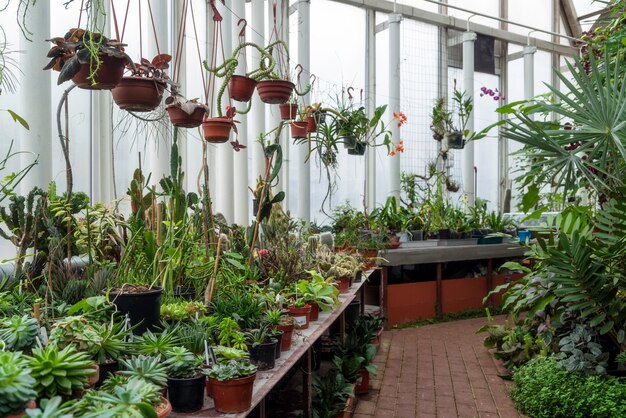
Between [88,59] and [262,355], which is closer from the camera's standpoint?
[88,59]

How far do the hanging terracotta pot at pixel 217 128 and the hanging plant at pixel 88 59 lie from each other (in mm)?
779

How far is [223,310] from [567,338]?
249 cm

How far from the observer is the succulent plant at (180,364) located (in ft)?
5.21

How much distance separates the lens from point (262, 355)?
6.48 feet

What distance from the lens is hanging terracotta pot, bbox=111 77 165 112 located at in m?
2.05

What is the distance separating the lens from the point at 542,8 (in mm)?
9930

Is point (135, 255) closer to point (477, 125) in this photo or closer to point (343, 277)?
point (343, 277)

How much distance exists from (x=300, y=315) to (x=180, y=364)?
1.11 metres

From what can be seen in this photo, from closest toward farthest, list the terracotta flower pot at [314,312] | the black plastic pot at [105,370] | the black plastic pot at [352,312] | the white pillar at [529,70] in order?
the black plastic pot at [105,370], the terracotta flower pot at [314,312], the black plastic pot at [352,312], the white pillar at [529,70]

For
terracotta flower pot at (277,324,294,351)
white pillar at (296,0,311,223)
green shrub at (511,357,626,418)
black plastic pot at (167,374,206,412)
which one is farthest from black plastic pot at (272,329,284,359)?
white pillar at (296,0,311,223)

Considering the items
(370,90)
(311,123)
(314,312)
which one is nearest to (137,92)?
(314,312)

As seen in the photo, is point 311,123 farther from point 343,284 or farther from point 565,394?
point 565,394

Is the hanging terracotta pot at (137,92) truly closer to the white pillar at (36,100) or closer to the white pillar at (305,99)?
the white pillar at (36,100)

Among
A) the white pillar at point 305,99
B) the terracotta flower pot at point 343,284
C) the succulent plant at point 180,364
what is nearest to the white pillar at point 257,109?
the white pillar at point 305,99
